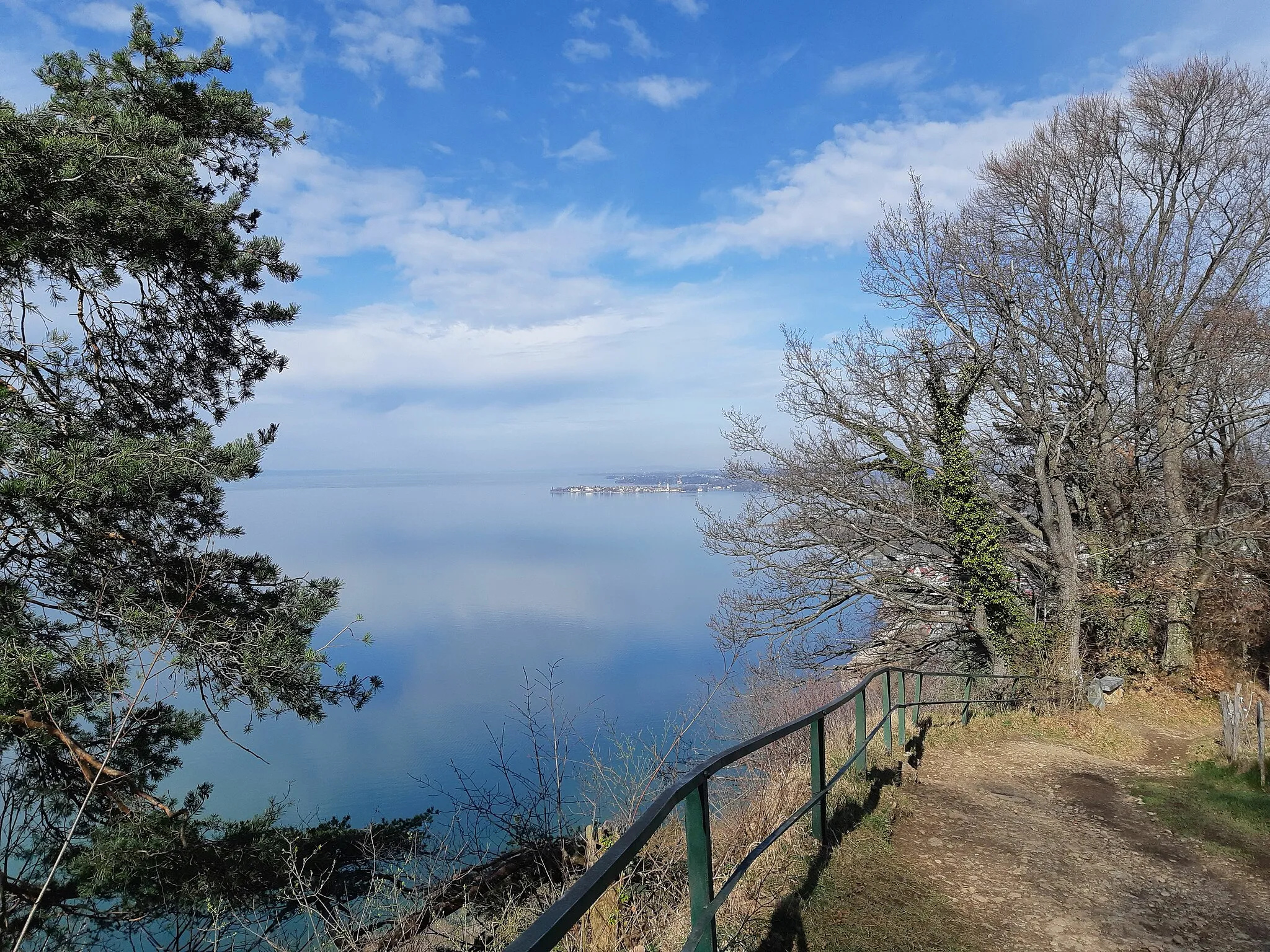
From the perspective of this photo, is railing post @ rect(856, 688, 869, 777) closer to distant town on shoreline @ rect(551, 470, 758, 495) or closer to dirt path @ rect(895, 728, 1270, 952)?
dirt path @ rect(895, 728, 1270, 952)

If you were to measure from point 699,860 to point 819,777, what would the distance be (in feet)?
7.70

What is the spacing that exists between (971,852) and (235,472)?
7216mm

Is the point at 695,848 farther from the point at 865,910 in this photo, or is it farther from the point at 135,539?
the point at 135,539


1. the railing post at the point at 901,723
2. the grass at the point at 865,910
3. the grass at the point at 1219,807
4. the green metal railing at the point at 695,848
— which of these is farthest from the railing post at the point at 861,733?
the grass at the point at 1219,807

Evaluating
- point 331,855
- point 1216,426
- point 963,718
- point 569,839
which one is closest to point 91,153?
point 331,855

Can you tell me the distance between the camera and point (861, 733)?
18.6ft

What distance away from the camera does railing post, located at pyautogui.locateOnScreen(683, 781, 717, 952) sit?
2439mm

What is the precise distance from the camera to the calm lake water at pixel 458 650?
1786cm

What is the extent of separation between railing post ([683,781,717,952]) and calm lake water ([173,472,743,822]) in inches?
331

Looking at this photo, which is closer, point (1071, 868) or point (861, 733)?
point (1071, 868)

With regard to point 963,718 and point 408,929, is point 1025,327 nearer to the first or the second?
point 963,718

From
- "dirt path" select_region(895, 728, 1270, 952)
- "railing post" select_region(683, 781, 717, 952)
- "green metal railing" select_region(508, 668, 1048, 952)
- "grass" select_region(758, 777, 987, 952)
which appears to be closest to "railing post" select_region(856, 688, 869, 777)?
"green metal railing" select_region(508, 668, 1048, 952)

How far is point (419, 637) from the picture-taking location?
32.4 m

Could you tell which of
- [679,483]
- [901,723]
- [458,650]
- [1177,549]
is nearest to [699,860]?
[901,723]
